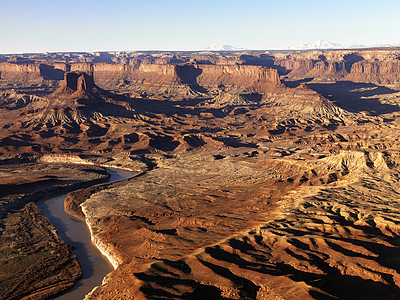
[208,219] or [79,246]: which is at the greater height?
[208,219]

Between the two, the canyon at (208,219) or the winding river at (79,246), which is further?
the winding river at (79,246)

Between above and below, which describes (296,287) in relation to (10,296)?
above

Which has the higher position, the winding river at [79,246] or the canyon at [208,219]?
the canyon at [208,219]

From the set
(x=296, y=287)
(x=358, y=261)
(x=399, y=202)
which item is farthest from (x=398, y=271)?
(x=399, y=202)

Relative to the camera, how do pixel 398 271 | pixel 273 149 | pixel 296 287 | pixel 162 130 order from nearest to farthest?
pixel 296 287, pixel 398 271, pixel 273 149, pixel 162 130

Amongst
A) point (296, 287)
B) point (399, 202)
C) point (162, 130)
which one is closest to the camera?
point (296, 287)

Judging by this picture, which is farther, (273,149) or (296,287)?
(273,149)

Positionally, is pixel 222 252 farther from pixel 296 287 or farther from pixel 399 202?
pixel 399 202

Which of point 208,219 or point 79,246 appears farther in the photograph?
point 208,219
